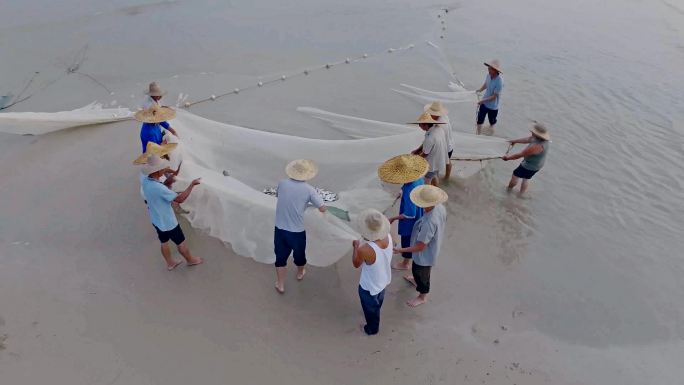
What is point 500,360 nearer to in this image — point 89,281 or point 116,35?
point 89,281

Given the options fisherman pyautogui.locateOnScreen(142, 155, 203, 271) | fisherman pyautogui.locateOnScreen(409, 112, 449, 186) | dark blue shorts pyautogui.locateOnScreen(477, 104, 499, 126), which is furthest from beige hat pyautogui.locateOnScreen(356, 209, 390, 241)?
dark blue shorts pyautogui.locateOnScreen(477, 104, 499, 126)

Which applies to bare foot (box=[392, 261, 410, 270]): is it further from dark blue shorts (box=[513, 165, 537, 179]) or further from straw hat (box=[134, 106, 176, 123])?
straw hat (box=[134, 106, 176, 123])

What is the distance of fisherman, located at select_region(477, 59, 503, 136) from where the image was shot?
6.02 m

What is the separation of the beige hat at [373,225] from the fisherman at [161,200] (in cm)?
161

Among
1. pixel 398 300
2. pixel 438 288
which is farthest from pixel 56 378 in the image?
pixel 438 288

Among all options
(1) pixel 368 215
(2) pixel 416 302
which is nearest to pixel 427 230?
(1) pixel 368 215

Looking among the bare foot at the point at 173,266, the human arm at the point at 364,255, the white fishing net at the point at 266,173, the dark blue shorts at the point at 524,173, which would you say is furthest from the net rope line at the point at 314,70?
the human arm at the point at 364,255

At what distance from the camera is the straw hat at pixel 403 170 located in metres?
3.81

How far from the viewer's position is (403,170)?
385 cm

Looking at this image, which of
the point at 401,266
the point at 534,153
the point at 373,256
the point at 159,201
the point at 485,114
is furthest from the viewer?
the point at 485,114

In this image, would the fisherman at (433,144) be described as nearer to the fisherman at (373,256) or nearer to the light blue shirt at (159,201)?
the fisherman at (373,256)

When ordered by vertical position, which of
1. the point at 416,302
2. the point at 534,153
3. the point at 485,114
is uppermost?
the point at 534,153

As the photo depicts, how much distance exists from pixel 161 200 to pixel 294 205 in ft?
3.63

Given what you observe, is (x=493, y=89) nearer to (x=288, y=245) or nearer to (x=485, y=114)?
(x=485, y=114)
